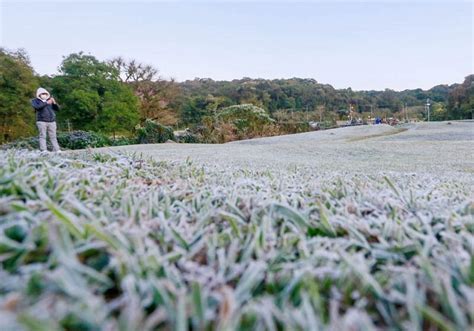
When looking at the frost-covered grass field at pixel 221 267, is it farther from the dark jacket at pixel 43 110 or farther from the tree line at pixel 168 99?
the tree line at pixel 168 99

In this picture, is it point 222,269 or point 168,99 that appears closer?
point 222,269

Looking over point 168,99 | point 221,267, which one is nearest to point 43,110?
point 221,267

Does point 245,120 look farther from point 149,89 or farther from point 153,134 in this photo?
point 149,89

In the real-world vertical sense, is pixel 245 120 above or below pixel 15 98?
below

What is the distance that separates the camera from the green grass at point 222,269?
428mm

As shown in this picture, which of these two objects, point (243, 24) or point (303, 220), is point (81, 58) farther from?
point (303, 220)

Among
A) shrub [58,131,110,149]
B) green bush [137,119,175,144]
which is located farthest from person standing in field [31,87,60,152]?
green bush [137,119,175,144]

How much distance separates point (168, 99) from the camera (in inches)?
1008

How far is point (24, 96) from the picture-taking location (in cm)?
1547

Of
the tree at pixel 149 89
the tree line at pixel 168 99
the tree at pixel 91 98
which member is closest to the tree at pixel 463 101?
the tree line at pixel 168 99

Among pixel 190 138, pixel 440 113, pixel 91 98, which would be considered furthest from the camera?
pixel 440 113

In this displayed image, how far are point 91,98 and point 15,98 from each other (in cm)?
394

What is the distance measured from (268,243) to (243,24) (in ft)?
57.8

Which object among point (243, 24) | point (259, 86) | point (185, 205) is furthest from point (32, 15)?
point (259, 86)
